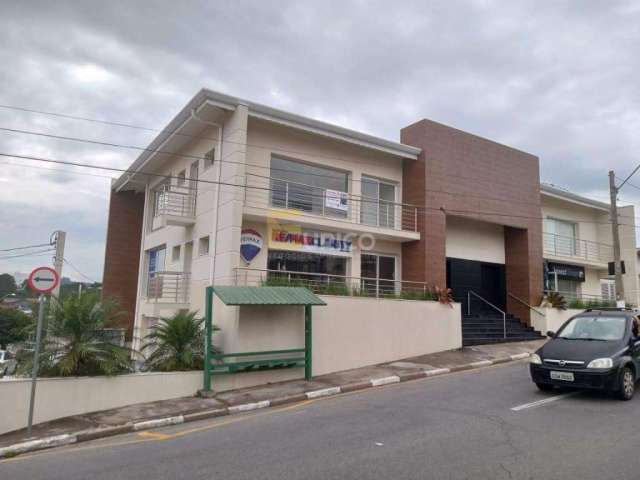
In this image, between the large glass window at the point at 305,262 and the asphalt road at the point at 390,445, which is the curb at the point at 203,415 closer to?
the asphalt road at the point at 390,445

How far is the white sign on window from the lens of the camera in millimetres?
17203

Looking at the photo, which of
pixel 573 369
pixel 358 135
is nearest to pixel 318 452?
pixel 573 369

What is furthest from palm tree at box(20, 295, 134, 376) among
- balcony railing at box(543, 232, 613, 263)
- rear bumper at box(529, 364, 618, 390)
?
balcony railing at box(543, 232, 613, 263)

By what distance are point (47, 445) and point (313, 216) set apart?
32.7ft

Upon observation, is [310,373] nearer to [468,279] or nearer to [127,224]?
[468,279]

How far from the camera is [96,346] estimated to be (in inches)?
388

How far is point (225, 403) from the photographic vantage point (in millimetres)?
10055

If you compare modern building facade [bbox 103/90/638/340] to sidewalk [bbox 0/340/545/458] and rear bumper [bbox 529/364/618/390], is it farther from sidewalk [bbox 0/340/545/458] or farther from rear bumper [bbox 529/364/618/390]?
rear bumper [bbox 529/364/618/390]

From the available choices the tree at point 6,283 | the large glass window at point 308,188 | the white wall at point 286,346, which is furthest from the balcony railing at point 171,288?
the tree at point 6,283

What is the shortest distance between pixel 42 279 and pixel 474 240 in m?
17.2

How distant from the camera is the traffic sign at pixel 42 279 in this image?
27.7 feet

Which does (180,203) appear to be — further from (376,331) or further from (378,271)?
(376,331)

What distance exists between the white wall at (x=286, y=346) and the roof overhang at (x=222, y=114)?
229 inches

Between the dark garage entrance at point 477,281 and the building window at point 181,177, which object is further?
the dark garage entrance at point 477,281
